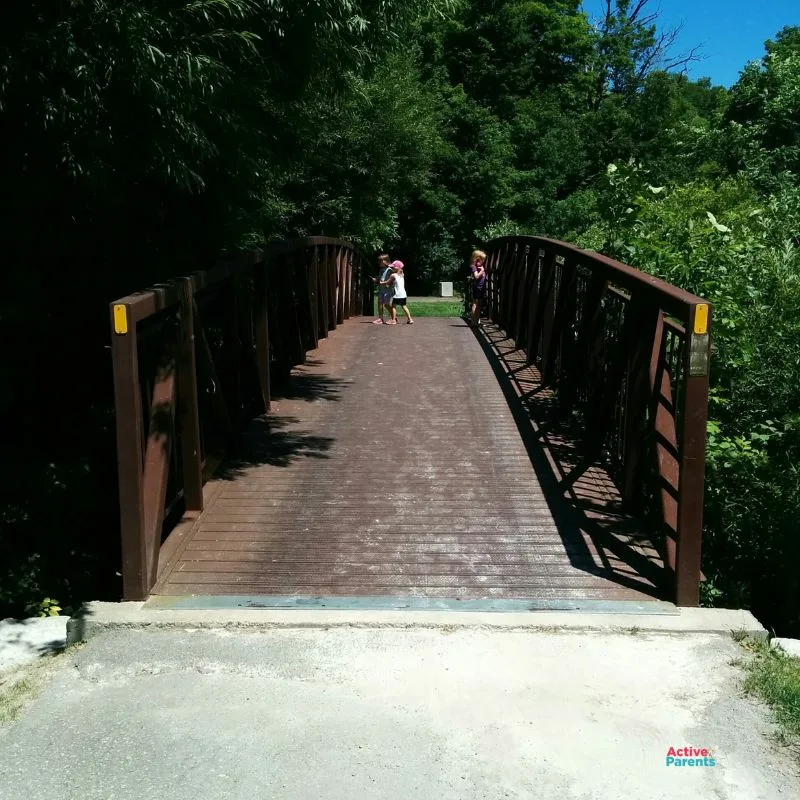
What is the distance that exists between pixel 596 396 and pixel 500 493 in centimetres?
117

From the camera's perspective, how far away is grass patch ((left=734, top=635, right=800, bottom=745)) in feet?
11.5

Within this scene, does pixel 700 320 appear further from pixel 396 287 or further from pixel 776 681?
pixel 396 287

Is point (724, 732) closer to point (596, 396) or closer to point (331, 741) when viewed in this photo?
point (331, 741)

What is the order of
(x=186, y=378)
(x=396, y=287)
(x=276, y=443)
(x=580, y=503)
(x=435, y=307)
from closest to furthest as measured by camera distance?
(x=186, y=378) → (x=580, y=503) → (x=276, y=443) → (x=396, y=287) → (x=435, y=307)

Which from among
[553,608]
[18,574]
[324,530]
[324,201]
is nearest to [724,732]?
[553,608]

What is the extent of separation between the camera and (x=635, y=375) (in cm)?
574

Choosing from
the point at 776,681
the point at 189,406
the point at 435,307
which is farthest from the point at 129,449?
the point at 435,307

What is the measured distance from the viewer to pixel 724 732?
11.4 ft


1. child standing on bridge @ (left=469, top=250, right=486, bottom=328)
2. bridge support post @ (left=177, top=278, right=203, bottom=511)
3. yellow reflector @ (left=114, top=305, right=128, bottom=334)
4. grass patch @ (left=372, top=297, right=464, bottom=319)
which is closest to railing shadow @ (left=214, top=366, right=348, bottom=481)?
bridge support post @ (left=177, top=278, right=203, bottom=511)

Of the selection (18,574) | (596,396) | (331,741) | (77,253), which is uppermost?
(77,253)

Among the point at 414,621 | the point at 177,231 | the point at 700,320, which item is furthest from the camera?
the point at 177,231

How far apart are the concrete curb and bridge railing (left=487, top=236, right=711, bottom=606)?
298 millimetres

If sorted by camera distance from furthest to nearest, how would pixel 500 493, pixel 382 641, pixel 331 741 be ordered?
pixel 500 493, pixel 382 641, pixel 331 741

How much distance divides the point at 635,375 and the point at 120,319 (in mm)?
2907
